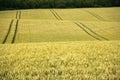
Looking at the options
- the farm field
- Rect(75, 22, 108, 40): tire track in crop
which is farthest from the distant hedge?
Rect(75, 22, 108, 40): tire track in crop

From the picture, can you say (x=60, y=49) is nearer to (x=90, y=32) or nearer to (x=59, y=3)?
(x=90, y=32)

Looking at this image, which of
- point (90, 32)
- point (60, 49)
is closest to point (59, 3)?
point (90, 32)

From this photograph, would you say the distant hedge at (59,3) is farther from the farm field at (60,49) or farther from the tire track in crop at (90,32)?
the tire track in crop at (90,32)

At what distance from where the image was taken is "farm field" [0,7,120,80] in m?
8.52

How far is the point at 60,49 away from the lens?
1652cm

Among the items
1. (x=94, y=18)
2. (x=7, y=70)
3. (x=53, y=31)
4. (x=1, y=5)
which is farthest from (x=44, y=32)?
(x=1, y=5)

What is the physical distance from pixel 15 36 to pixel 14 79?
26790mm

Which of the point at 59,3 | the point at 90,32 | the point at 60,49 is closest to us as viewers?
the point at 60,49

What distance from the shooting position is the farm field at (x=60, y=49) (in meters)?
8.52

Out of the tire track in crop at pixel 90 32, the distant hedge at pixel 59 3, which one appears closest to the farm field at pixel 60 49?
the tire track in crop at pixel 90 32

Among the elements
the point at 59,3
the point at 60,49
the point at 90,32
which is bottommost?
the point at 59,3

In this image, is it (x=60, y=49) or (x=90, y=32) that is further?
(x=90, y=32)

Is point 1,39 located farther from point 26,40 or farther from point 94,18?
point 94,18

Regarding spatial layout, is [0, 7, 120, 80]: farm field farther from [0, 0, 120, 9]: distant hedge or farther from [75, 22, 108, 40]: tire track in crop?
[0, 0, 120, 9]: distant hedge
